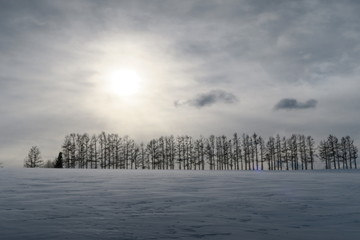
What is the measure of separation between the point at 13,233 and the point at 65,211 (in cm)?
240

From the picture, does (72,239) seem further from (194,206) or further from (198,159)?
(198,159)

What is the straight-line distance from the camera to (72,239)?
5156 millimetres

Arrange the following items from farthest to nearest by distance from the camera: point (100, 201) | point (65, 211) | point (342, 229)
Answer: point (100, 201) → point (65, 211) → point (342, 229)

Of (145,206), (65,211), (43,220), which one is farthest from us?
(145,206)

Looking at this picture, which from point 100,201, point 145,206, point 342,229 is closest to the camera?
point 342,229

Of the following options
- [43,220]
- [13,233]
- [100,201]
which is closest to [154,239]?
[13,233]

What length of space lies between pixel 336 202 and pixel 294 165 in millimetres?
116296

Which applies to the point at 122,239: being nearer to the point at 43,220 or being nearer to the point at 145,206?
the point at 43,220

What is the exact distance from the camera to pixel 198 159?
12425cm

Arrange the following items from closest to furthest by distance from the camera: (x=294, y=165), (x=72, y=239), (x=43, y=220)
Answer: (x=72, y=239)
(x=43, y=220)
(x=294, y=165)

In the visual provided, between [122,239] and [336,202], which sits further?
[336,202]

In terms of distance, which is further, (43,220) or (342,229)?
(43,220)

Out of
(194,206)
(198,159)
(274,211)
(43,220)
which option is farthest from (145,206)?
(198,159)

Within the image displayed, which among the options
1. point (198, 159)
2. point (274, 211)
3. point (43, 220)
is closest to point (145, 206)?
point (43, 220)
